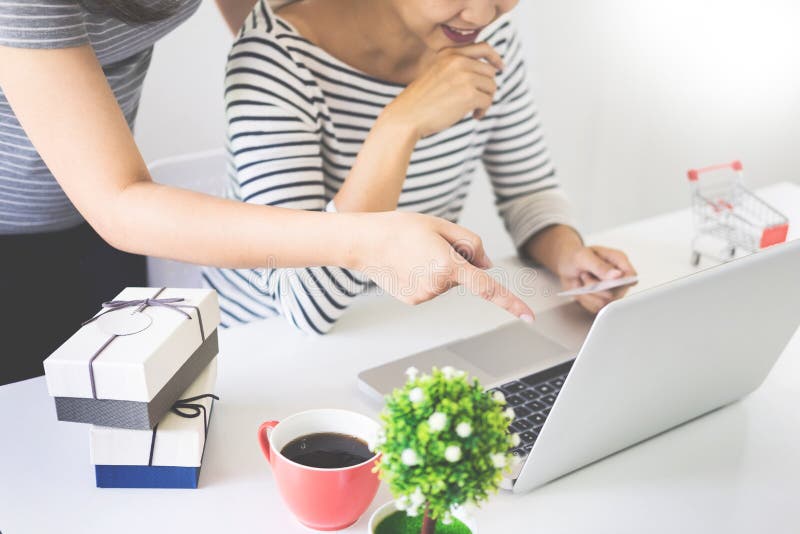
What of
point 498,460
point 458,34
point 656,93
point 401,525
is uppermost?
point 458,34

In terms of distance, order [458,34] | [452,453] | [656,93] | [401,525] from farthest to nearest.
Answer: [656,93] → [458,34] → [401,525] → [452,453]

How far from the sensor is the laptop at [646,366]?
0.63 meters

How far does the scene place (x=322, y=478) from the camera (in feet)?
2.09

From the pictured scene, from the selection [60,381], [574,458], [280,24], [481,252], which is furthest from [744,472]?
[280,24]

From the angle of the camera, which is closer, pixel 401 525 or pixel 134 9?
pixel 401 525

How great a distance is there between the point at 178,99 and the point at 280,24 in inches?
31.7

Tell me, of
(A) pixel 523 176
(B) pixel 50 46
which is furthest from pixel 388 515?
(A) pixel 523 176

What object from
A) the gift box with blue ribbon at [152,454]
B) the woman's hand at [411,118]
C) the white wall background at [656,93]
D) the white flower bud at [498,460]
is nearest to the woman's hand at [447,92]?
the woman's hand at [411,118]

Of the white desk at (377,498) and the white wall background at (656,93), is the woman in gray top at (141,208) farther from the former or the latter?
the white wall background at (656,93)

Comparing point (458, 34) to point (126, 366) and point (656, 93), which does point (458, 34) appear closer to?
point (126, 366)

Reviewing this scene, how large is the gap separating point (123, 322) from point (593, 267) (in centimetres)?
66

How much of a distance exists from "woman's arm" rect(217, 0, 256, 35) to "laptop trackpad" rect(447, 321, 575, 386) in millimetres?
646

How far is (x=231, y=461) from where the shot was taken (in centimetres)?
77

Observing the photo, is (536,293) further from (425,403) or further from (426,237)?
(425,403)
